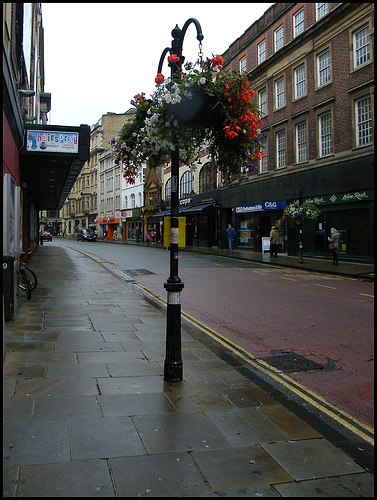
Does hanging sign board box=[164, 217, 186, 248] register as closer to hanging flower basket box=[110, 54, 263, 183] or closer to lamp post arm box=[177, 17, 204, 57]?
hanging flower basket box=[110, 54, 263, 183]

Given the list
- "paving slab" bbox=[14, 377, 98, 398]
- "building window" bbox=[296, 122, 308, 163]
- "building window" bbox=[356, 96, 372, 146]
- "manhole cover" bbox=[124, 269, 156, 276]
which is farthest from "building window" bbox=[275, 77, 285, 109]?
"paving slab" bbox=[14, 377, 98, 398]

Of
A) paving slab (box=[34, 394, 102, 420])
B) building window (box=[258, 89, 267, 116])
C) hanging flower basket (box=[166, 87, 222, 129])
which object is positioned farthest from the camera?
building window (box=[258, 89, 267, 116])

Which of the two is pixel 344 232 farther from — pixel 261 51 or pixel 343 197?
pixel 261 51

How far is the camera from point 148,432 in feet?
10.7

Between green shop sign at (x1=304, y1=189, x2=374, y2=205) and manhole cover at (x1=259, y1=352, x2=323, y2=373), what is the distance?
13.9 m

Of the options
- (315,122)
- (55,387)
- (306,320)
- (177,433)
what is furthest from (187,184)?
(177,433)

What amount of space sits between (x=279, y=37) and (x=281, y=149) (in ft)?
23.6

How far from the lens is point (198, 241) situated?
37.8 m

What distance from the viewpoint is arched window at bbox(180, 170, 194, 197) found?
3979 centimetres

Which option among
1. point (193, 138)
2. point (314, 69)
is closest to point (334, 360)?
point (193, 138)

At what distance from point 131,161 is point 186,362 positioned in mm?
2699

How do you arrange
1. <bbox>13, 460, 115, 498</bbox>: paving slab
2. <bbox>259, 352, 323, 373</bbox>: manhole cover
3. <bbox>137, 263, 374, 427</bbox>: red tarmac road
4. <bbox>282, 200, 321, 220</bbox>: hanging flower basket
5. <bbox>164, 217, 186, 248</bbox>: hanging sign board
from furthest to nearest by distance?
1. <bbox>282, 200, 321, 220</bbox>: hanging flower basket
2. <bbox>259, 352, 323, 373</bbox>: manhole cover
3. <bbox>137, 263, 374, 427</bbox>: red tarmac road
4. <bbox>164, 217, 186, 248</bbox>: hanging sign board
5. <bbox>13, 460, 115, 498</bbox>: paving slab

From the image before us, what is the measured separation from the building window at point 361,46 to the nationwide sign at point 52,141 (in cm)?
1473

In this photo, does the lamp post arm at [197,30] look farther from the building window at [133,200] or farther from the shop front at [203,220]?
the building window at [133,200]
